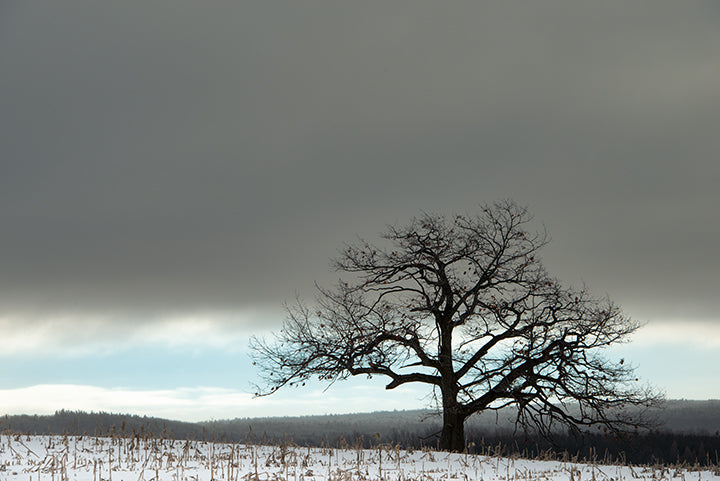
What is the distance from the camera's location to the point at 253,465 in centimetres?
1502

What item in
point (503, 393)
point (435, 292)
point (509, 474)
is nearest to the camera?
point (509, 474)

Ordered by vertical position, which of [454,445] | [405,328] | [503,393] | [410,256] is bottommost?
[454,445]

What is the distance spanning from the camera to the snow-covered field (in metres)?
13.2

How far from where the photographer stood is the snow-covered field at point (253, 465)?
13.2 m

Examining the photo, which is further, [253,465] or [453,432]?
[453,432]

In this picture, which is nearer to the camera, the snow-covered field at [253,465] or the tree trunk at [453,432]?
the snow-covered field at [253,465]

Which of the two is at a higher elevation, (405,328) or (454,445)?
(405,328)

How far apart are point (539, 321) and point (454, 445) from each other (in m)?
5.64

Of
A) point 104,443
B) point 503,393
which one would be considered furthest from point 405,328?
point 104,443

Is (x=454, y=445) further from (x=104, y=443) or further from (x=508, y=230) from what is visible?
(x=104, y=443)

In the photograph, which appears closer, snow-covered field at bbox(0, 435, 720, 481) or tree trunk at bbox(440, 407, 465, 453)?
snow-covered field at bbox(0, 435, 720, 481)

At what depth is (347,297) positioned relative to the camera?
85.1 feet

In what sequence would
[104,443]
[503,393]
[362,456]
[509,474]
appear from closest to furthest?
[509,474] < [362,456] < [104,443] < [503,393]

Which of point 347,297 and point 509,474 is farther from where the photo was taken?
point 347,297
